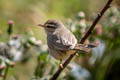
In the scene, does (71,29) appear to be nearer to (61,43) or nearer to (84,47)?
(61,43)

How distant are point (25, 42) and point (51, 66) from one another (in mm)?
331

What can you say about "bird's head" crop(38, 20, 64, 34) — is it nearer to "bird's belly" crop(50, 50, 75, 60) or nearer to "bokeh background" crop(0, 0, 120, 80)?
"bokeh background" crop(0, 0, 120, 80)

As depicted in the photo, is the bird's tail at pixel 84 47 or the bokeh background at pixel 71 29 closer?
the bird's tail at pixel 84 47

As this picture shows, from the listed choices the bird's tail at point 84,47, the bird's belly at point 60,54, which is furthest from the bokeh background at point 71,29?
the bird's tail at point 84,47

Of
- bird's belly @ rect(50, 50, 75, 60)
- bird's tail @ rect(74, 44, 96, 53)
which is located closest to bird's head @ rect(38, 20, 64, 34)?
bird's belly @ rect(50, 50, 75, 60)

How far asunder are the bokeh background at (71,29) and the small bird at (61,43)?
100mm

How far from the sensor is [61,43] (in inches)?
107

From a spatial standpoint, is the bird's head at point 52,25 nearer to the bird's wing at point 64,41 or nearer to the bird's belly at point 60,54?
the bird's wing at point 64,41

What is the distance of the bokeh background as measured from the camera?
3.18m

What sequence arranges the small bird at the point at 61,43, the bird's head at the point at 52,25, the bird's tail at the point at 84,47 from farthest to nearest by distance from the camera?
the bird's head at the point at 52,25 → the small bird at the point at 61,43 → the bird's tail at the point at 84,47

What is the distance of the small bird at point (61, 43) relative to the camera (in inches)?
104

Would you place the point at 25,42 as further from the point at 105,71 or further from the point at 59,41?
the point at 105,71

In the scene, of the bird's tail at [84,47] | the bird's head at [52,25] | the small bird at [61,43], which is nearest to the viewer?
the bird's tail at [84,47]

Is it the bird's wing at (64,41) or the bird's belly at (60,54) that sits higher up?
the bird's wing at (64,41)
